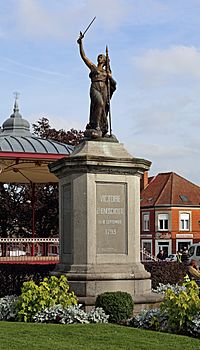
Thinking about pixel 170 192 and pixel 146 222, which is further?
pixel 146 222

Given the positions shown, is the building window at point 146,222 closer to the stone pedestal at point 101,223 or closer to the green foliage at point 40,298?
the stone pedestal at point 101,223

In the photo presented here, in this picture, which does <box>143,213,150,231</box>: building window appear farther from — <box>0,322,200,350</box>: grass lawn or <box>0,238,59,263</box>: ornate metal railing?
<box>0,322,200,350</box>: grass lawn

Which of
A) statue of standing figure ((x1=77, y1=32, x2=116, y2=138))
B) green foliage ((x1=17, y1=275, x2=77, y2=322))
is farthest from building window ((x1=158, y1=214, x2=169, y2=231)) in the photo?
green foliage ((x1=17, y1=275, x2=77, y2=322))

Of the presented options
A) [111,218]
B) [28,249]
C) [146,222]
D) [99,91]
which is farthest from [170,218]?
[111,218]

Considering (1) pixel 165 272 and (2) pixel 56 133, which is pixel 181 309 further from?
(2) pixel 56 133

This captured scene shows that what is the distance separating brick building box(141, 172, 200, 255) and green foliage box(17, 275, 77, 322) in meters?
54.8

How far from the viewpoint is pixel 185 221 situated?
68.6 m

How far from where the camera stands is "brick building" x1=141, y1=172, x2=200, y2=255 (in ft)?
221

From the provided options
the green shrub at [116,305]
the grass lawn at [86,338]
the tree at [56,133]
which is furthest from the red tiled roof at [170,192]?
the grass lawn at [86,338]

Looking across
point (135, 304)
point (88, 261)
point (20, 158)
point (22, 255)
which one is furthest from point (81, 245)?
point (22, 255)

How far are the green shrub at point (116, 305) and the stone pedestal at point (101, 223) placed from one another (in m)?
0.77

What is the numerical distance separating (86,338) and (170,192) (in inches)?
2363

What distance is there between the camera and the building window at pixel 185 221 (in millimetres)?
68062

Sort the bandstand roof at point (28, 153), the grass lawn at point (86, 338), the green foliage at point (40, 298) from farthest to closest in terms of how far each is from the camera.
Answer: the bandstand roof at point (28, 153)
the green foliage at point (40, 298)
the grass lawn at point (86, 338)
